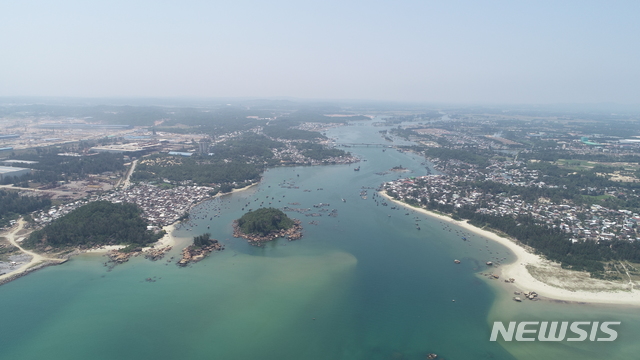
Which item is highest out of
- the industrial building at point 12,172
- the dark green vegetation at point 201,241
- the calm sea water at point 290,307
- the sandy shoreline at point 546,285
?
the industrial building at point 12,172

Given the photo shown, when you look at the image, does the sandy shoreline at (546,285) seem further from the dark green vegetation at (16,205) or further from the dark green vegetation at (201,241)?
the dark green vegetation at (16,205)

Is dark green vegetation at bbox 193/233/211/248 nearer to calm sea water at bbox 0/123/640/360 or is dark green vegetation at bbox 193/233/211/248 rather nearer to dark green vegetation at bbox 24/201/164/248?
calm sea water at bbox 0/123/640/360

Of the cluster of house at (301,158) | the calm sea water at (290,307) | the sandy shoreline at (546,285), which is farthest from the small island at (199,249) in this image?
the cluster of house at (301,158)

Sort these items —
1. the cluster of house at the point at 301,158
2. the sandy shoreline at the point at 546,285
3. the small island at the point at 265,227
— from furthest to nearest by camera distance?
the cluster of house at the point at 301,158 < the small island at the point at 265,227 < the sandy shoreline at the point at 546,285

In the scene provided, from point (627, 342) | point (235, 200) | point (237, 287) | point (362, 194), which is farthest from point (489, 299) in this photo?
point (235, 200)

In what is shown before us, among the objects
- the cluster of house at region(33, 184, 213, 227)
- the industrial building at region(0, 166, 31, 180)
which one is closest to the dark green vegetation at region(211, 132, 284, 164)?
the cluster of house at region(33, 184, 213, 227)

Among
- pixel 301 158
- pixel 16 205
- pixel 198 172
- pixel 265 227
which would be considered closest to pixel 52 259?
pixel 16 205

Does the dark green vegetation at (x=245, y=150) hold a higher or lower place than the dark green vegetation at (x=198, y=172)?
higher

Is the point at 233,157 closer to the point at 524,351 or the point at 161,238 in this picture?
the point at 161,238
